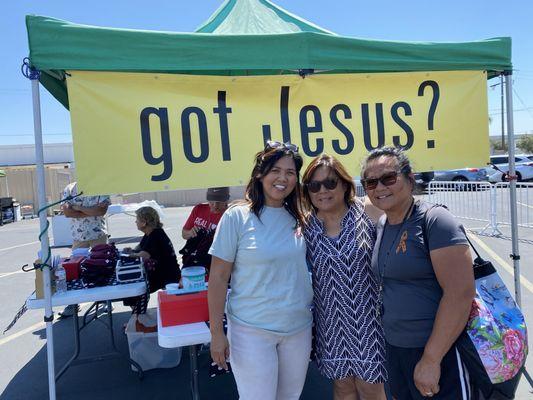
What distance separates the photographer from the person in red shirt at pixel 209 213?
12.4ft

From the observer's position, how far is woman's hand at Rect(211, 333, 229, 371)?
1930 mm

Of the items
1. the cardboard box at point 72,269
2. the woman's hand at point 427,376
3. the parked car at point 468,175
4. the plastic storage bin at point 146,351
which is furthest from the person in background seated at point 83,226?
the parked car at point 468,175

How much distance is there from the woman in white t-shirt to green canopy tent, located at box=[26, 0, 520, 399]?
0.85 metres

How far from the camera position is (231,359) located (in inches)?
79.3

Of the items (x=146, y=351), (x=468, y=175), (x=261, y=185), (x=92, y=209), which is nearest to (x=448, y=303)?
(x=261, y=185)

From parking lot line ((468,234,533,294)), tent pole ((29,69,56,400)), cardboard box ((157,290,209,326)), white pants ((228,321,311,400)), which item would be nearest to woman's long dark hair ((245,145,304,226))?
white pants ((228,321,311,400))

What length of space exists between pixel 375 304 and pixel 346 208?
492 mm

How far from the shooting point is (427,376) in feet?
5.48

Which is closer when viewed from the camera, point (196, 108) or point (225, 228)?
point (225, 228)

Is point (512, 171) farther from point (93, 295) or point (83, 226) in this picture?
point (83, 226)

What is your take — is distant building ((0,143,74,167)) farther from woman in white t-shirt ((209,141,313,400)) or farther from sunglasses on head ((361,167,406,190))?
sunglasses on head ((361,167,406,190))

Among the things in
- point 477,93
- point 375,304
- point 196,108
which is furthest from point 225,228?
point 477,93

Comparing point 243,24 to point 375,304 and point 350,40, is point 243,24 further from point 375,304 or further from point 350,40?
point 375,304

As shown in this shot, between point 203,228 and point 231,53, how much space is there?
1792 millimetres
